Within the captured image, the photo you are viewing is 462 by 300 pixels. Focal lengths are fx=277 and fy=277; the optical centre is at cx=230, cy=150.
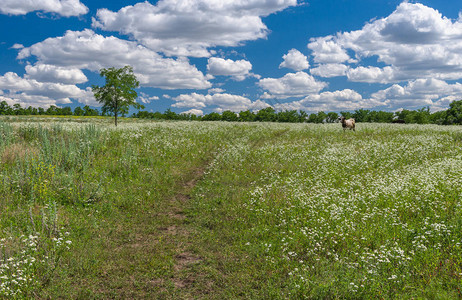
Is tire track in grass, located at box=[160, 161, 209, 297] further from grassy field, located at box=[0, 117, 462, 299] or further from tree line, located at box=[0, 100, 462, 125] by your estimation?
tree line, located at box=[0, 100, 462, 125]

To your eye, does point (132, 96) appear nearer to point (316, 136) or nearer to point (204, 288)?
point (316, 136)

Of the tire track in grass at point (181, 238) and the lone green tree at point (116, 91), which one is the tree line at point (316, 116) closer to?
the lone green tree at point (116, 91)

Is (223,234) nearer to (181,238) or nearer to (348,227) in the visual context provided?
(181,238)

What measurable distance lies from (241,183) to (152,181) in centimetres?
477

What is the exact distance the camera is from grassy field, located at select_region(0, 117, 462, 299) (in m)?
6.34

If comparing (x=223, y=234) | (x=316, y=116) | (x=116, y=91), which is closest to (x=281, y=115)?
(x=316, y=116)

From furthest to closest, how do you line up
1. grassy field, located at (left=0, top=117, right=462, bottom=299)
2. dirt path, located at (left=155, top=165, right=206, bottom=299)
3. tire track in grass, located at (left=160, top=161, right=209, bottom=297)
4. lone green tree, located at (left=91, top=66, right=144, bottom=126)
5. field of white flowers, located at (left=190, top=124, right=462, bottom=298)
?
lone green tree, located at (left=91, top=66, right=144, bottom=126) → tire track in grass, located at (left=160, top=161, right=209, bottom=297) → dirt path, located at (left=155, top=165, right=206, bottom=299) → grassy field, located at (left=0, top=117, right=462, bottom=299) → field of white flowers, located at (left=190, top=124, right=462, bottom=298)

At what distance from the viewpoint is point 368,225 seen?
866 centimetres

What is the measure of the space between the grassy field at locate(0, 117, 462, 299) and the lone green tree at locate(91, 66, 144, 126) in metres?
37.4

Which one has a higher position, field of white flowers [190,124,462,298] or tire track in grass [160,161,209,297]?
field of white flowers [190,124,462,298]

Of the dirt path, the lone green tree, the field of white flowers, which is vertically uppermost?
the lone green tree

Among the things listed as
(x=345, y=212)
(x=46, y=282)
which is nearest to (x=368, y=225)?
(x=345, y=212)

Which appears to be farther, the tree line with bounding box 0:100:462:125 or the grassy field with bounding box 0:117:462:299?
the tree line with bounding box 0:100:462:125

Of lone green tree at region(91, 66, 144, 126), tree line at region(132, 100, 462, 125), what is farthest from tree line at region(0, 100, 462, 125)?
lone green tree at region(91, 66, 144, 126)
